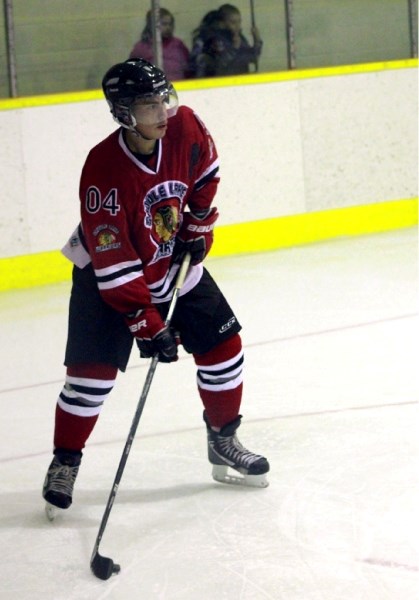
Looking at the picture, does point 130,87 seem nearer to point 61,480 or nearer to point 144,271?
point 144,271

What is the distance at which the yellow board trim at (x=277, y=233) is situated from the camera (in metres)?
5.93

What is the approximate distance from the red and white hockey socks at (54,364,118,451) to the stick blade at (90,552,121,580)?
436mm

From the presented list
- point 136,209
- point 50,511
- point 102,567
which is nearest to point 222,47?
point 136,209

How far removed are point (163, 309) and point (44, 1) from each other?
3.68 m

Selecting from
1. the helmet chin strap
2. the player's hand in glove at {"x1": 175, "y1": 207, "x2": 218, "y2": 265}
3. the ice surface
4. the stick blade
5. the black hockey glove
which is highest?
the helmet chin strap

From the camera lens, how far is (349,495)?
294 centimetres

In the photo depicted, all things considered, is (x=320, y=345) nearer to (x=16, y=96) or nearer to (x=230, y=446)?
(x=230, y=446)

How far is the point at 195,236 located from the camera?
2980 millimetres

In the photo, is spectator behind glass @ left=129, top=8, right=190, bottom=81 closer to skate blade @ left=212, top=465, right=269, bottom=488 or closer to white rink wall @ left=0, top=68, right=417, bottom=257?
white rink wall @ left=0, top=68, right=417, bottom=257

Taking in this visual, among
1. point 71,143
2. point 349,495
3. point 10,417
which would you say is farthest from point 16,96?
point 349,495

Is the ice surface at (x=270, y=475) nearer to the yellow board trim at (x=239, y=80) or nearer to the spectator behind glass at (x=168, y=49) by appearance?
the yellow board trim at (x=239, y=80)

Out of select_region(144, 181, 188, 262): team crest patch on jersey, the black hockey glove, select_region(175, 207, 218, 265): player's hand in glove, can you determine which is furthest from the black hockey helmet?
the black hockey glove

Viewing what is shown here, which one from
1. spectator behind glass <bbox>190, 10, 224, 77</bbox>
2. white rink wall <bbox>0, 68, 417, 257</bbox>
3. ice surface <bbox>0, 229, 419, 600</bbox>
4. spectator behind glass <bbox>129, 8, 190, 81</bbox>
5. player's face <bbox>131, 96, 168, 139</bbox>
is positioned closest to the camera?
ice surface <bbox>0, 229, 419, 600</bbox>

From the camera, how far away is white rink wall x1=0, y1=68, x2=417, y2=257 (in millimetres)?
5914
